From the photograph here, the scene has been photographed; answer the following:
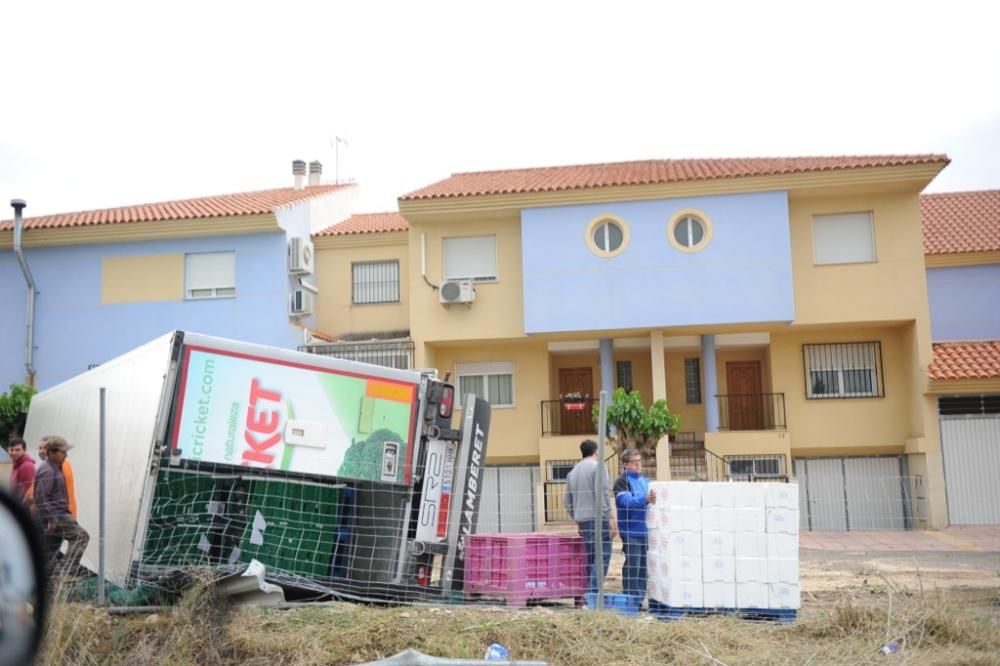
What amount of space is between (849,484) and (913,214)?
21.2ft

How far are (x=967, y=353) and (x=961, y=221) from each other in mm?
6458

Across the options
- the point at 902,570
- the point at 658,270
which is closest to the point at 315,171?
the point at 658,270

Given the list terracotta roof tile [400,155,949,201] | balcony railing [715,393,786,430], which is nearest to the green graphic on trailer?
terracotta roof tile [400,155,949,201]

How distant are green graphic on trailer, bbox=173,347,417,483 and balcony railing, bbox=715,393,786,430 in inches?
585

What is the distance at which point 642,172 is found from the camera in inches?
960

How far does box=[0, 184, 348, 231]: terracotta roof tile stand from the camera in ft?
81.0

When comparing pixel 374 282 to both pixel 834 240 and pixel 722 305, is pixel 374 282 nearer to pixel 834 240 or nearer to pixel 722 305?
pixel 722 305

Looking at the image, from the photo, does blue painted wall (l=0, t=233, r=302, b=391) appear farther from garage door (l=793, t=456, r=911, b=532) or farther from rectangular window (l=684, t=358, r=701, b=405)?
garage door (l=793, t=456, r=911, b=532)

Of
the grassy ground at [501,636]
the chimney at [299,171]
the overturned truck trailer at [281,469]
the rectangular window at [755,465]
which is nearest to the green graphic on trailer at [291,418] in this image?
the overturned truck trailer at [281,469]

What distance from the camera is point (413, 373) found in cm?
1041

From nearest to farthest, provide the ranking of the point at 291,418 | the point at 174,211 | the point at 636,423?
the point at 291,418, the point at 636,423, the point at 174,211

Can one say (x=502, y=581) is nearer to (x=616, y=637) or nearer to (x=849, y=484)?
(x=616, y=637)

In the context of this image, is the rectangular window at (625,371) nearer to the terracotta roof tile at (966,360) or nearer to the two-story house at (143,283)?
the terracotta roof tile at (966,360)

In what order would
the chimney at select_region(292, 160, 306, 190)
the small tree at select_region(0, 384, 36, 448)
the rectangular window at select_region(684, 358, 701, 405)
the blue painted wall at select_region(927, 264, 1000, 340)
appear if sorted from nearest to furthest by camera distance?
the small tree at select_region(0, 384, 36, 448) → the rectangular window at select_region(684, 358, 701, 405) → the blue painted wall at select_region(927, 264, 1000, 340) → the chimney at select_region(292, 160, 306, 190)
